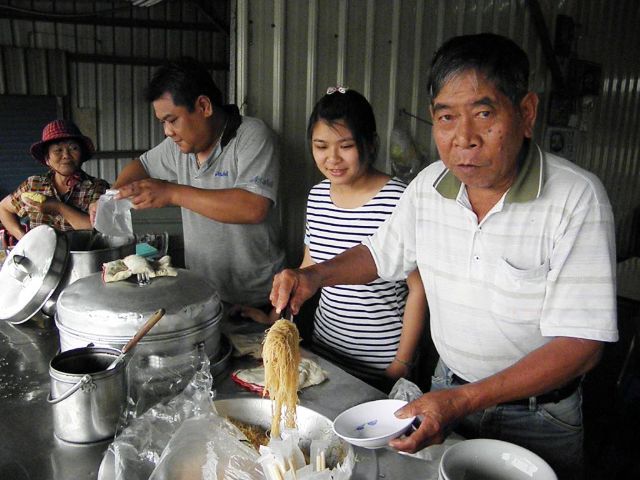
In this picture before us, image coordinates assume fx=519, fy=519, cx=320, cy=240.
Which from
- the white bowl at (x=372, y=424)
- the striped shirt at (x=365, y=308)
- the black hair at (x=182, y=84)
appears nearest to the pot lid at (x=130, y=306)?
the white bowl at (x=372, y=424)

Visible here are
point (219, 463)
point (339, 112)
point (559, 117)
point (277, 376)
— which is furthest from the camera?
point (559, 117)

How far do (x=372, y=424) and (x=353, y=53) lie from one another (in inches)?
115

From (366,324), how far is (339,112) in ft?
3.31

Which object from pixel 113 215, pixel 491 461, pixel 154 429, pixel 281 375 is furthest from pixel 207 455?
pixel 113 215

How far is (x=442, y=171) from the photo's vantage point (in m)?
1.88

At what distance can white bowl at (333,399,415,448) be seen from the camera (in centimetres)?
129

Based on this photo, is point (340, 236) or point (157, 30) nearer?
point (340, 236)

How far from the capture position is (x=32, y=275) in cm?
222

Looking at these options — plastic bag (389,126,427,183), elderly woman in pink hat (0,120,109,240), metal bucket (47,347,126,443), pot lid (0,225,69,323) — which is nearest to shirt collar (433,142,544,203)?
metal bucket (47,347,126,443)

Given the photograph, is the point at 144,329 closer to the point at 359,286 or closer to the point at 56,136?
the point at 359,286

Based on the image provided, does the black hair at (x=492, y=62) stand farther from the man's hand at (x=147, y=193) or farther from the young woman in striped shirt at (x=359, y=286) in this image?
the man's hand at (x=147, y=193)

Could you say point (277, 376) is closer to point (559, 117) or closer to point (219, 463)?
point (219, 463)

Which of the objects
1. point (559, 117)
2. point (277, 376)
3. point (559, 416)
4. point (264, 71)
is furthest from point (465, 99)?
point (559, 117)

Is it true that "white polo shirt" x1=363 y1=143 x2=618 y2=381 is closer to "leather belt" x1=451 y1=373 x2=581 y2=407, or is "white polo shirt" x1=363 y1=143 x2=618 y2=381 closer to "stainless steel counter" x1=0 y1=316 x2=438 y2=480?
"leather belt" x1=451 y1=373 x2=581 y2=407
